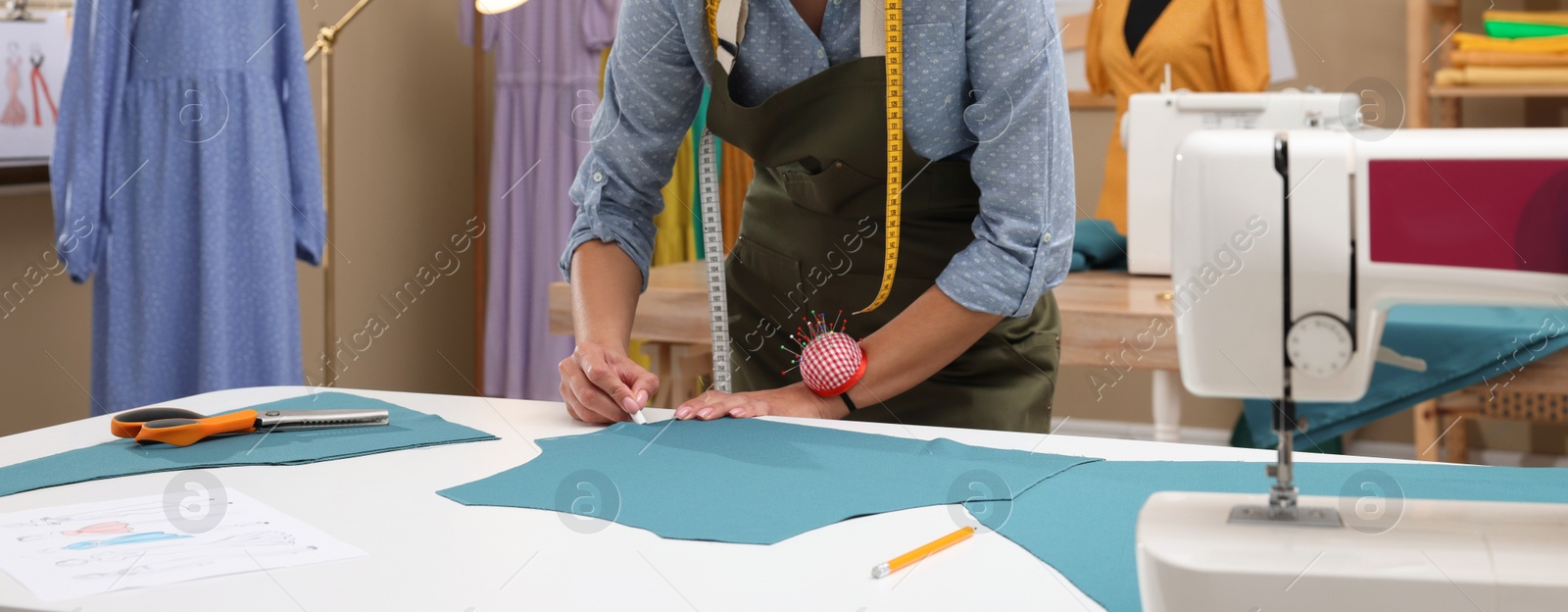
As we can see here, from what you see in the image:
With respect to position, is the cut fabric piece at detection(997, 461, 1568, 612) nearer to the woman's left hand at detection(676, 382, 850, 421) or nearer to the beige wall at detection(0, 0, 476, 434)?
the woman's left hand at detection(676, 382, 850, 421)

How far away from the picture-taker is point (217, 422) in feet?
4.17

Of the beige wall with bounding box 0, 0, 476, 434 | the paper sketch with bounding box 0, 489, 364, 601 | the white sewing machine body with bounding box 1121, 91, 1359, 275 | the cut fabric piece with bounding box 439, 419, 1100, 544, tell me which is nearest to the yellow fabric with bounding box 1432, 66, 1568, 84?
the white sewing machine body with bounding box 1121, 91, 1359, 275

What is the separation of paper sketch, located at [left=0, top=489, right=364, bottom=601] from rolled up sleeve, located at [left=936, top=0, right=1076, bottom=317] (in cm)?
80

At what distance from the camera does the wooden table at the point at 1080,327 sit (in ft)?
7.47

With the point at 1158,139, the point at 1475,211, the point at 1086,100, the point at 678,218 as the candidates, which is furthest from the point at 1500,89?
the point at 1475,211

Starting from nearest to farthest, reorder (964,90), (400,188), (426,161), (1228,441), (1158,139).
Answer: (964,90), (1158,139), (400,188), (426,161), (1228,441)

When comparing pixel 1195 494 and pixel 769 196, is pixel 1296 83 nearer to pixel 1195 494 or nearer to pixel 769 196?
pixel 769 196

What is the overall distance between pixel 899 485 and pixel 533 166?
2.84 m

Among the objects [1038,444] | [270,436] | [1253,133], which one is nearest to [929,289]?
[1038,444]

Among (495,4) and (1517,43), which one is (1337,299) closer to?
(495,4)

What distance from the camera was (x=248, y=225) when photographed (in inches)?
96.3

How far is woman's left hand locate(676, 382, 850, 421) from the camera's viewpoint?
137 centimetres

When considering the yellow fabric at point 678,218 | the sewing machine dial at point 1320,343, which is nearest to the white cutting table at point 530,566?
the sewing machine dial at point 1320,343

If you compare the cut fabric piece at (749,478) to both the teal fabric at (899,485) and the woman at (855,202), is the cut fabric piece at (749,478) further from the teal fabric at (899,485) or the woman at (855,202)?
the woman at (855,202)
